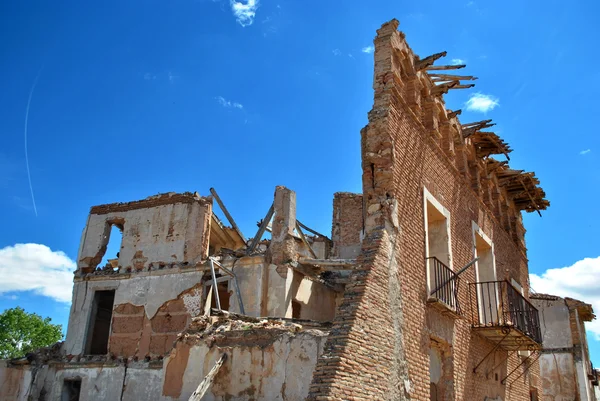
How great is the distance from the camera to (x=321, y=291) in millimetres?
17781

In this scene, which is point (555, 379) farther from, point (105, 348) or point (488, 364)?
point (105, 348)

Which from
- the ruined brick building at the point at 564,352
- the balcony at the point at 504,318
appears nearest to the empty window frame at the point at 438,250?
the balcony at the point at 504,318

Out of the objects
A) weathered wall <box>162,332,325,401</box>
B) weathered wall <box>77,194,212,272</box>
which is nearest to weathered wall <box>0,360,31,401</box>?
weathered wall <box>77,194,212,272</box>

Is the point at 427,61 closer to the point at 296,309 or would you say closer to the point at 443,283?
the point at 443,283

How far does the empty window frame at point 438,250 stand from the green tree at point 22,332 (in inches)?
1306

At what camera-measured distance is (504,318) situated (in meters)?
13.8

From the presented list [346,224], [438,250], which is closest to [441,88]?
[438,250]

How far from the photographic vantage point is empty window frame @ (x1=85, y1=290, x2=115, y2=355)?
67.0 ft

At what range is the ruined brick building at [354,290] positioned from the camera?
8.70 m

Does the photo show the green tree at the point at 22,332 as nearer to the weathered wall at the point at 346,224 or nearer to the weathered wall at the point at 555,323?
the weathered wall at the point at 346,224

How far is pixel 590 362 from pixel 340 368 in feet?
65.0

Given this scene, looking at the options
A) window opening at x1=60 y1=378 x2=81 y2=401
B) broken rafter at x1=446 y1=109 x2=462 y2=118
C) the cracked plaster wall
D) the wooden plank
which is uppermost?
broken rafter at x1=446 y1=109 x2=462 y2=118

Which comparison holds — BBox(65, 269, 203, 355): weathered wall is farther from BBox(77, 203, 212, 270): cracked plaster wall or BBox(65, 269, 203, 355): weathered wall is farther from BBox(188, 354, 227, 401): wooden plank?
BBox(188, 354, 227, 401): wooden plank

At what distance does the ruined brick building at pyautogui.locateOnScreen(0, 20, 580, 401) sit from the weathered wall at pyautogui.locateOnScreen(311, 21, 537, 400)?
3 cm
